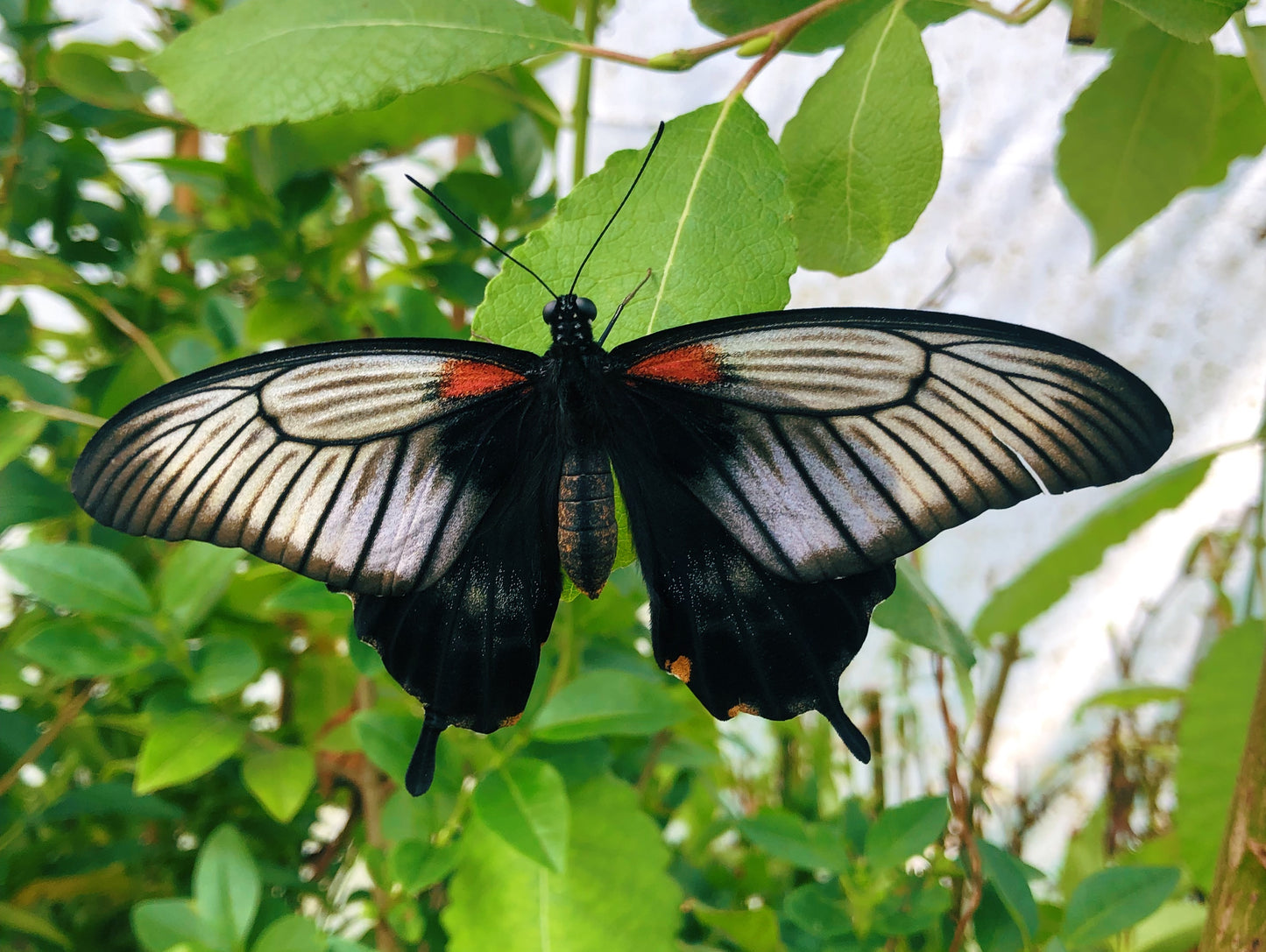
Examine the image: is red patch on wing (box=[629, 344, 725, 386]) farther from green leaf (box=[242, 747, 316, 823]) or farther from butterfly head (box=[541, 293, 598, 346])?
green leaf (box=[242, 747, 316, 823])

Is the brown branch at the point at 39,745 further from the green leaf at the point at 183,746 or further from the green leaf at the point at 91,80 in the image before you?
the green leaf at the point at 91,80

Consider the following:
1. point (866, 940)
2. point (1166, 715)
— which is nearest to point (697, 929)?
point (866, 940)

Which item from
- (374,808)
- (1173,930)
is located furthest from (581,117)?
(1173,930)

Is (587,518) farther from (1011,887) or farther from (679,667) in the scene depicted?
(1011,887)

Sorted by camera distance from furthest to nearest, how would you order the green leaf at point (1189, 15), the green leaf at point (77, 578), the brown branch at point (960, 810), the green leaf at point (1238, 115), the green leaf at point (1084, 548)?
the green leaf at point (1084, 548), the green leaf at point (1238, 115), the green leaf at point (77, 578), the brown branch at point (960, 810), the green leaf at point (1189, 15)

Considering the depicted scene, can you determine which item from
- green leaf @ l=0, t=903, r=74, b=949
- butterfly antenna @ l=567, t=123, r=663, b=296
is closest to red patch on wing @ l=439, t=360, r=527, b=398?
butterfly antenna @ l=567, t=123, r=663, b=296

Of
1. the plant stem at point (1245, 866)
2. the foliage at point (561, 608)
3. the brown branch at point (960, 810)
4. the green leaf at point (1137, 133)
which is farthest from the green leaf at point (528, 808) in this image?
the green leaf at point (1137, 133)

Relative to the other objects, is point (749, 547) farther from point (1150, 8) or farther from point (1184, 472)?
point (1184, 472)
